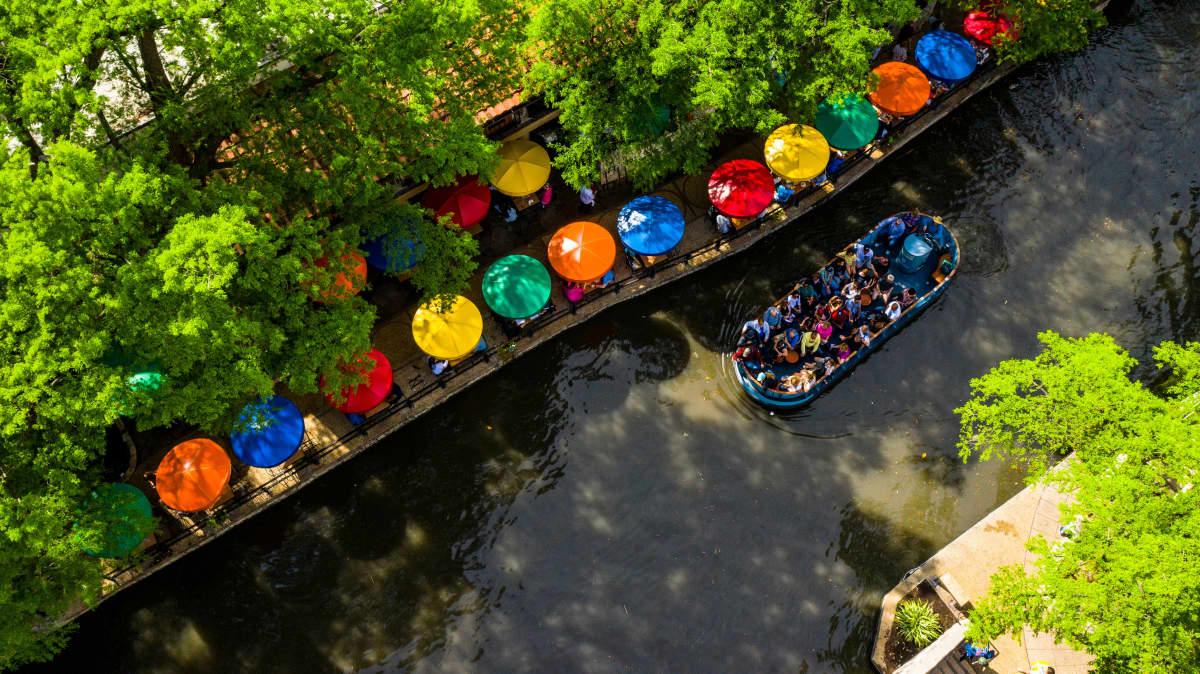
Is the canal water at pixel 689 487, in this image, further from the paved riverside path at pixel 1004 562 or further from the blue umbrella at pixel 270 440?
the blue umbrella at pixel 270 440

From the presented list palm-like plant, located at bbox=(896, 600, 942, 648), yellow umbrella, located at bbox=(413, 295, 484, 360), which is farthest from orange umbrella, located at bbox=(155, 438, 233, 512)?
palm-like plant, located at bbox=(896, 600, 942, 648)

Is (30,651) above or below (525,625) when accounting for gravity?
above

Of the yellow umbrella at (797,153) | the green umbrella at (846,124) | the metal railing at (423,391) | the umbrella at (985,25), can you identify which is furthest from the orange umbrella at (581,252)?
the umbrella at (985,25)

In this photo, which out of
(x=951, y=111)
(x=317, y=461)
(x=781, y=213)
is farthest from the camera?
(x=951, y=111)

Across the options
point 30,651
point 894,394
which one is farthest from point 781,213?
point 30,651

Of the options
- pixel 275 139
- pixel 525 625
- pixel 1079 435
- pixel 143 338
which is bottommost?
pixel 1079 435

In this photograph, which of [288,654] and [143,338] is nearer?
[143,338]

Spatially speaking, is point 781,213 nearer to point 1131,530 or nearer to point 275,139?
point 1131,530

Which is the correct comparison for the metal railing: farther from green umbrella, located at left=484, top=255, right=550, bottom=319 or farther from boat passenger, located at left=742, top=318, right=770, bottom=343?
boat passenger, located at left=742, top=318, right=770, bottom=343
